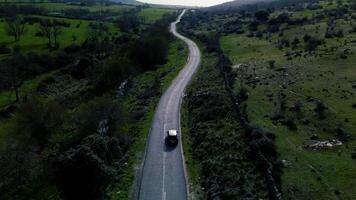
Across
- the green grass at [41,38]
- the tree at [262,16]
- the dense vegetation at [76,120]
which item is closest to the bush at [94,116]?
the dense vegetation at [76,120]

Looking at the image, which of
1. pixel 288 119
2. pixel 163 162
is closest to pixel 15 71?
pixel 163 162

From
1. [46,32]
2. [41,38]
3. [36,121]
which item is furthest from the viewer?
[41,38]

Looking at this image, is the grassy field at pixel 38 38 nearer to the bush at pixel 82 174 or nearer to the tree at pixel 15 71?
the tree at pixel 15 71

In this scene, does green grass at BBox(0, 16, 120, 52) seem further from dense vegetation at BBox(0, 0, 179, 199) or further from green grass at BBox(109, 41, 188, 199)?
green grass at BBox(109, 41, 188, 199)

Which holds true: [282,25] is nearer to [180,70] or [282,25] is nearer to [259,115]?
[180,70]

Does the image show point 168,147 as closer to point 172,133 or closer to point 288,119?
point 172,133

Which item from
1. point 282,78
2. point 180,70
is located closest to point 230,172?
point 282,78
